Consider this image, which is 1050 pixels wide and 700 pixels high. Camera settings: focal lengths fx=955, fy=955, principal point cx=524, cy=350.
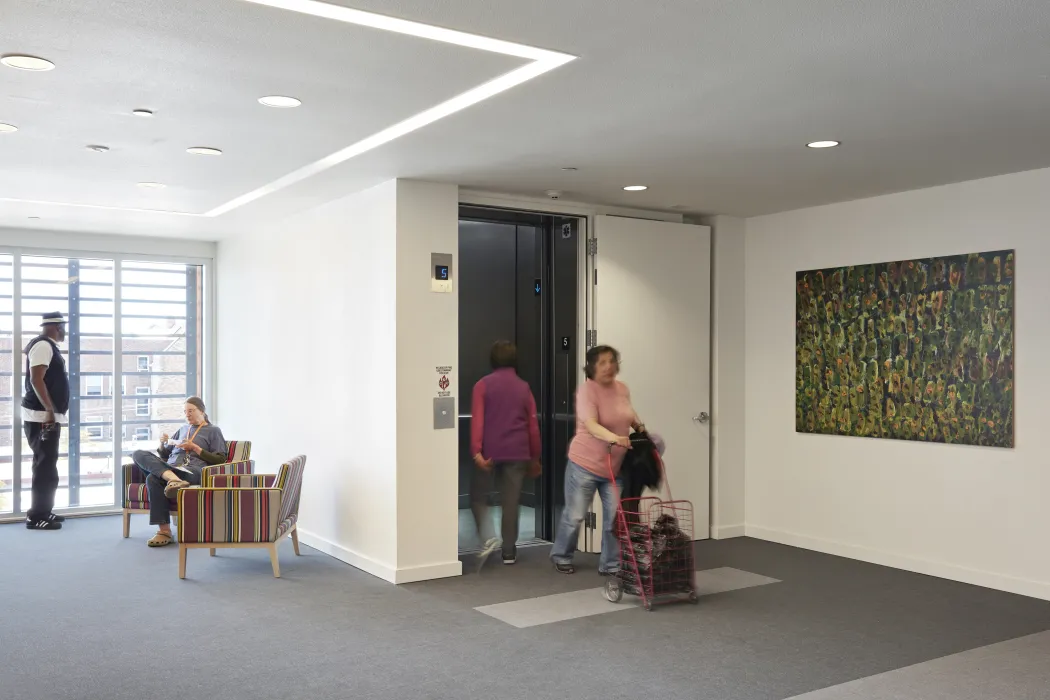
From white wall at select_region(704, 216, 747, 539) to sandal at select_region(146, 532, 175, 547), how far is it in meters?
4.18

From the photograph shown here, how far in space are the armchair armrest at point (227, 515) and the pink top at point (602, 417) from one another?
198 centimetres

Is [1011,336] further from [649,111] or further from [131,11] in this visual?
[131,11]

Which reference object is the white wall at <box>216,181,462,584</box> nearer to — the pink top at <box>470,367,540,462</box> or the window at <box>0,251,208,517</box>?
the pink top at <box>470,367,540,462</box>

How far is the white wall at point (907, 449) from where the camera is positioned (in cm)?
574

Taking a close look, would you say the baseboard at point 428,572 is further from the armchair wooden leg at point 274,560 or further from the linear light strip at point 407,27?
the linear light strip at point 407,27

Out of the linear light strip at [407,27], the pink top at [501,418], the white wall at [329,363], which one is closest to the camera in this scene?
the linear light strip at [407,27]

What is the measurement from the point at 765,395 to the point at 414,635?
3.78 meters

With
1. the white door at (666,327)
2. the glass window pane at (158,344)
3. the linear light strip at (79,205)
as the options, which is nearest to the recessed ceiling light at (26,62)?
the linear light strip at (79,205)

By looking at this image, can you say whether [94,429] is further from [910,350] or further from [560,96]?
[910,350]

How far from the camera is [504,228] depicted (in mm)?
7508

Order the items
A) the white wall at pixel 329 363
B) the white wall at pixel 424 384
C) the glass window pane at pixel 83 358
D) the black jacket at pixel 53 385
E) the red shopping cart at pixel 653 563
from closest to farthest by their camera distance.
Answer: the red shopping cart at pixel 653 563, the white wall at pixel 424 384, the white wall at pixel 329 363, the black jacket at pixel 53 385, the glass window pane at pixel 83 358

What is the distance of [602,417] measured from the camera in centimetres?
584


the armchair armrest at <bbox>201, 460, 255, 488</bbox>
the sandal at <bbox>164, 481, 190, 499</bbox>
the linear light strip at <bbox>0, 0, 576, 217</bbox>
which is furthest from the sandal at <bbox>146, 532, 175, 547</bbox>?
the linear light strip at <bbox>0, 0, 576, 217</bbox>

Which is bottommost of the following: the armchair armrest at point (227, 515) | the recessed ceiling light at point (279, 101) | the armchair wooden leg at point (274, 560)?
the armchair wooden leg at point (274, 560)
